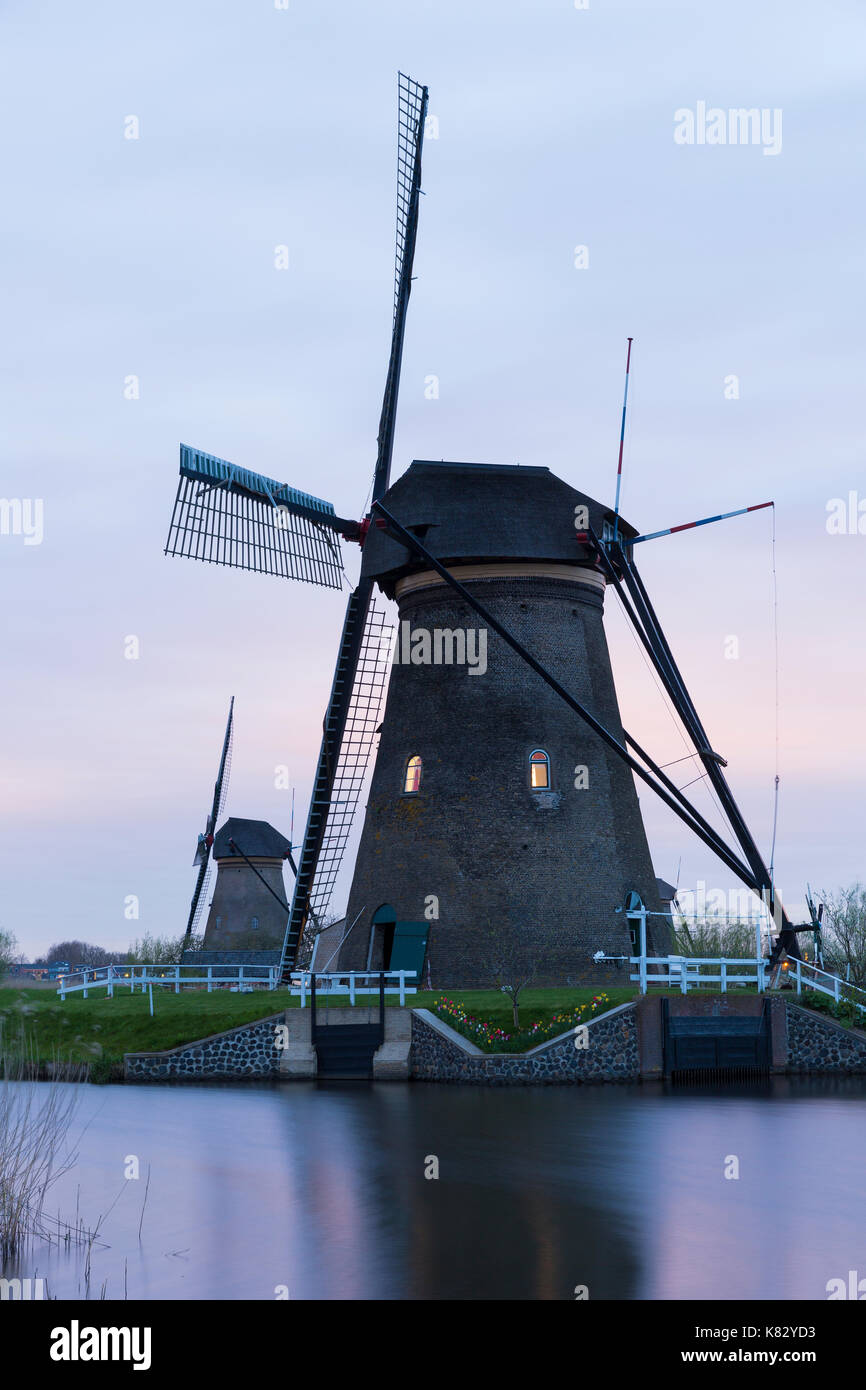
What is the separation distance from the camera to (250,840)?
56.7 meters

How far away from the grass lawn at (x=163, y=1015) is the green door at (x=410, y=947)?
0.78 metres

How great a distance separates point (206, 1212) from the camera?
520 inches

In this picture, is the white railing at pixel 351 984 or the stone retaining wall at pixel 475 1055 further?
the white railing at pixel 351 984

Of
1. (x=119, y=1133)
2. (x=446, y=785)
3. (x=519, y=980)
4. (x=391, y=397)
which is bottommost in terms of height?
(x=119, y=1133)

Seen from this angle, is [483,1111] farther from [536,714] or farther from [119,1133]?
[536,714]

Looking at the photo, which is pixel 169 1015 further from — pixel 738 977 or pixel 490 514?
pixel 490 514

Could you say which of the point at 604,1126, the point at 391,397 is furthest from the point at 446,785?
the point at 604,1126

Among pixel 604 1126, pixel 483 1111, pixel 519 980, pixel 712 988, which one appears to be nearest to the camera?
pixel 604 1126

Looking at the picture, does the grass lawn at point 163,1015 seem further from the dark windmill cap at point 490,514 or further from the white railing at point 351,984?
the dark windmill cap at point 490,514

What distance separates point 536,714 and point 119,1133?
12698mm

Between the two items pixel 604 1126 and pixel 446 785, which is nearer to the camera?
pixel 604 1126

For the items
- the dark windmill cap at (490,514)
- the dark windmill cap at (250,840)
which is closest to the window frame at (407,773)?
the dark windmill cap at (490,514)

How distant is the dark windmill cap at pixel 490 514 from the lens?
92.4 ft
